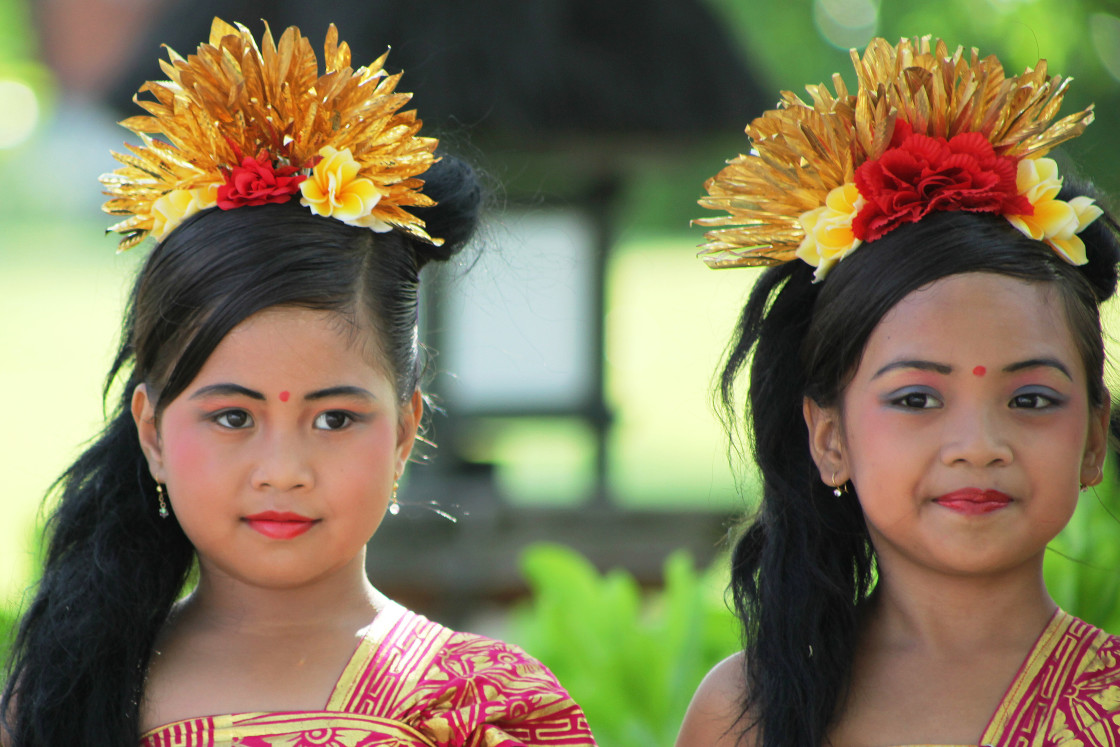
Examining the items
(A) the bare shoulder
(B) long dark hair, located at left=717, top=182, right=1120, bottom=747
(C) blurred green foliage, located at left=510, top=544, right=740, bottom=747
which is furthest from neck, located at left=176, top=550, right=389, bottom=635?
(C) blurred green foliage, located at left=510, top=544, right=740, bottom=747

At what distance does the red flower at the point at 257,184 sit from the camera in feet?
7.60

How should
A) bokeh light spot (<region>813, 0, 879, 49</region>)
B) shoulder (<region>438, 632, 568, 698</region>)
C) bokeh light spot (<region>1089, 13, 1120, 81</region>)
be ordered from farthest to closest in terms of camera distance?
1. bokeh light spot (<region>813, 0, 879, 49</region>)
2. bokeh light spot (<region>1089, 13, 1120, 81</region>)
3. shoulder (<region>438, 632, 568, 698</region>)

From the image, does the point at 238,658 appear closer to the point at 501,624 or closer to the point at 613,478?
the point at 501,624

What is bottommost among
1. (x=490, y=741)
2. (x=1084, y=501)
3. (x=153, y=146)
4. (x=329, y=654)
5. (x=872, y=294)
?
(x=490, y=741)

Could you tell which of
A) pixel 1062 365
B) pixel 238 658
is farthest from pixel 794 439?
pixel 238 658

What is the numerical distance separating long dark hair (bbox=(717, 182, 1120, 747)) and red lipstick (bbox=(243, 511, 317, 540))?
84 centimetres

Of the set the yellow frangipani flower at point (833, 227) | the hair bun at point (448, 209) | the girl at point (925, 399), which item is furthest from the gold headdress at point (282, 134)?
the yellow frangipani flower at point (833, 227)

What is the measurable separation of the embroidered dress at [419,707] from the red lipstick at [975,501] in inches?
29.3

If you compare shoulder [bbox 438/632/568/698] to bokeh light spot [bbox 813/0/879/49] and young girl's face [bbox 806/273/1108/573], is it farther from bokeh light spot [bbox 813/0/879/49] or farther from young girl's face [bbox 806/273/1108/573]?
bokeh light spot [bbox 813/0/879/49]

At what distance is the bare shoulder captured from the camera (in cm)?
234

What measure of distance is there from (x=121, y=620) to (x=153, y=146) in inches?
33.5

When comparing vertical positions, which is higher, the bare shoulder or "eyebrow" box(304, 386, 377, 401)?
"eyebrow" box(304, 386, 377, 401)

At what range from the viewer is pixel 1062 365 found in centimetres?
214

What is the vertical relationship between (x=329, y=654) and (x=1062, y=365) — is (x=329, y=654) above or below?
below
